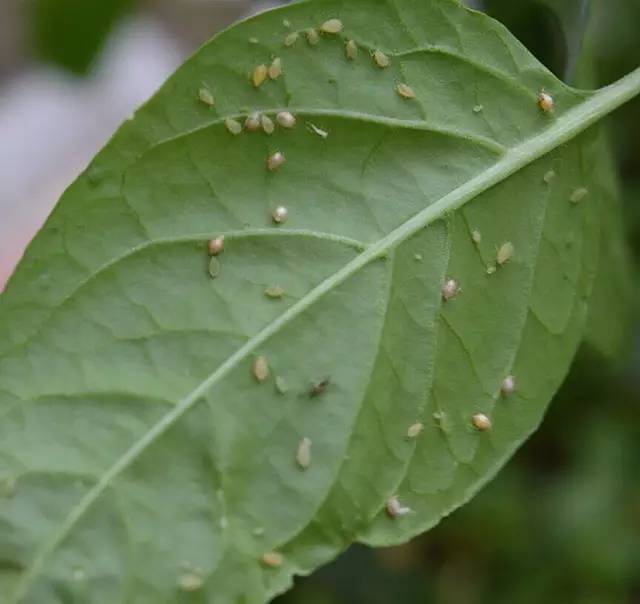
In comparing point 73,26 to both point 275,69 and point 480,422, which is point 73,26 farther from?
point 480,422

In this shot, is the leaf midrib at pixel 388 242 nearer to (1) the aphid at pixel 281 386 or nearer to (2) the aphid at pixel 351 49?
(1) the aphid at pixel 281 386

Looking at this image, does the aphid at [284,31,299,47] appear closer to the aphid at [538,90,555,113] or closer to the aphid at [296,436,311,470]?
the aphid at [538,90,555,113]

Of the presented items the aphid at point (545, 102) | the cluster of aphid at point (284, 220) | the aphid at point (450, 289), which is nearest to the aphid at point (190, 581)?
the cluster of aphid at point (284, 220)

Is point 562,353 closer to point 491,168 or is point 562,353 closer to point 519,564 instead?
point 491,168

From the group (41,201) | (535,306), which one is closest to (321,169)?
(535,306)

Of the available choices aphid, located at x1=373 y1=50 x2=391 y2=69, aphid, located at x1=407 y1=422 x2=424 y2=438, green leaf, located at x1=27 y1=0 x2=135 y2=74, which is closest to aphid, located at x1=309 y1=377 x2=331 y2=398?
aphid, located at x1=407 y1=422 x2=424 y2=438

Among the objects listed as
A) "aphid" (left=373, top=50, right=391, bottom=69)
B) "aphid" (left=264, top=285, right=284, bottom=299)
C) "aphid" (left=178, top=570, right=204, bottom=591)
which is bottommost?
"aphid" (left=178, top=570, right=204, bottom=591)

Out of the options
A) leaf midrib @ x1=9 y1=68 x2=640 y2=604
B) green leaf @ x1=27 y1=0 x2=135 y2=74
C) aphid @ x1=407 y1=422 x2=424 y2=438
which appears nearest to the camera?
leaf midrib @ x1=9 y1=68 x2=640 y2=604

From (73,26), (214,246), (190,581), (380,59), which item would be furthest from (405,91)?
(73,26)
